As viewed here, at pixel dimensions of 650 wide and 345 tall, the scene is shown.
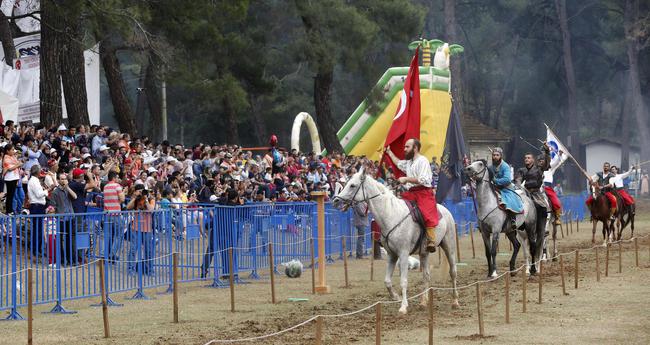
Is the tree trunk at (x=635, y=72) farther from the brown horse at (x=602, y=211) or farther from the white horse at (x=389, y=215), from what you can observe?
the white horse at (x=389, y=215)

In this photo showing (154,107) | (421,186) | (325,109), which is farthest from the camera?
(325,109)

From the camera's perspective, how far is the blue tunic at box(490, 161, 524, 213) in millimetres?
22891

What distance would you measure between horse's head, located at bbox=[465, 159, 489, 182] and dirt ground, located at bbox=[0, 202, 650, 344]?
6.63ft

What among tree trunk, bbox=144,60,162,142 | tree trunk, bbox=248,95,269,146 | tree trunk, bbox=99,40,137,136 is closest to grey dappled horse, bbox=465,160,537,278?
tree trunk, bbox=99,40,137,136

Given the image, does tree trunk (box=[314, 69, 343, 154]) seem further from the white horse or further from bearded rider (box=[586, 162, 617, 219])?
the white horse

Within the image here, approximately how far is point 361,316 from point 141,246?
455 centimetres

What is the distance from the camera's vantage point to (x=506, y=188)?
23172 mm

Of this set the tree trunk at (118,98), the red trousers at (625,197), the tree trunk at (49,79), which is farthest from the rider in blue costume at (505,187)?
the tree trunk at (118,98)

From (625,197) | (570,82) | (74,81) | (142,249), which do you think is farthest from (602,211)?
(570,82)

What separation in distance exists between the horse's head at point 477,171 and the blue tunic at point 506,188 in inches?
15.8

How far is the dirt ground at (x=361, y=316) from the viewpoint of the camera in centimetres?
1470

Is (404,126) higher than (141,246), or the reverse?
(404,126)

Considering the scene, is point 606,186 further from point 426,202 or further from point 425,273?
point 426,202

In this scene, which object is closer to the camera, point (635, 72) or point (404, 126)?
point (404, 126)
